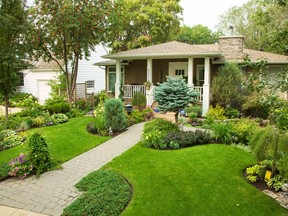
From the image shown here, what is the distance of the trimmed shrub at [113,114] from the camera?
29.8 feet

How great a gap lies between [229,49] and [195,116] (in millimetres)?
6474

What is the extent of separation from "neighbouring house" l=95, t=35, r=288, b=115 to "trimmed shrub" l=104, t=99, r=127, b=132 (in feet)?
14.3

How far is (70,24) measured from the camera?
12.2 m

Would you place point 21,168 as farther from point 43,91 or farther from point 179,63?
point 43,91

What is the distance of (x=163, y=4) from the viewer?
23484 mm

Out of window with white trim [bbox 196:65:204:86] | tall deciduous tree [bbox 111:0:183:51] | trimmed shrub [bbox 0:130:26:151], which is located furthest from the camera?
tall deciduous tree [bbox 111:0:183:51]

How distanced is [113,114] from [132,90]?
5803 mm

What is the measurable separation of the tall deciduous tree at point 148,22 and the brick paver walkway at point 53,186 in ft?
59.2

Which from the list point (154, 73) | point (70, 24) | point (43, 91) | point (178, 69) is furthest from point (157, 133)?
point (43, 91)

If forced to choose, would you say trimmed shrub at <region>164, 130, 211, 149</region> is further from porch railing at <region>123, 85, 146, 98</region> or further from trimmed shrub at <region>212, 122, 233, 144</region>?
porch railing at <region>123, 85, 146, 98</region>

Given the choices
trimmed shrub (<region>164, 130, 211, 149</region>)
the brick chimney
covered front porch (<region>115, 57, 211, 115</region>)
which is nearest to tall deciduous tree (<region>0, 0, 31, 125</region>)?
covered front porch (<region>115, 57, 211, 115</region>)

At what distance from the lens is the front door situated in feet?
50.3

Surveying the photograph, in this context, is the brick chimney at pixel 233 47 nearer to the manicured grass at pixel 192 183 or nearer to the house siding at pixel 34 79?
the manicured grass at pixel 192 183

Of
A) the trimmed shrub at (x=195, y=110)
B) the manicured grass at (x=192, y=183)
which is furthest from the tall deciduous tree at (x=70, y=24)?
the manicured grass at (x=192, y=183)
